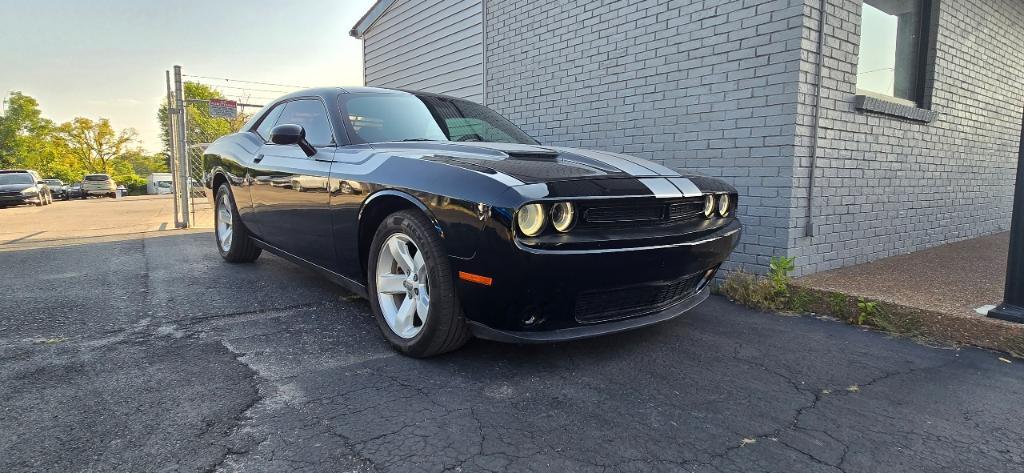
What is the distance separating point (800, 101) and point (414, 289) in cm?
318

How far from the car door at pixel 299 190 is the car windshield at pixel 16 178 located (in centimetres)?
2131

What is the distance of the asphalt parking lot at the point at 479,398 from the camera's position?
72.9 inches

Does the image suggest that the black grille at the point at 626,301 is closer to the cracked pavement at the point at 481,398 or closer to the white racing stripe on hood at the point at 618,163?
the cracked pavement at the point at 481,398

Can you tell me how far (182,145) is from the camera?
28.1 feet

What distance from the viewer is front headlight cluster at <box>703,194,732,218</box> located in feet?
9.61

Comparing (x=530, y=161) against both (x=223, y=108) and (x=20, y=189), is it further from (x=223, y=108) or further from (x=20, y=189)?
(x=20, y=189)

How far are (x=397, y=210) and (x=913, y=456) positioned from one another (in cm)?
232

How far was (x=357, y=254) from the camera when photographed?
10.1 ft

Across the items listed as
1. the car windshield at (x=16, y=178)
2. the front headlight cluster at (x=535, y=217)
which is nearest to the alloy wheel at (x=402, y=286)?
the front headlight cluster at (x=535, y=217)

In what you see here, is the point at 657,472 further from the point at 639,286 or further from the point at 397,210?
the point at 397,210

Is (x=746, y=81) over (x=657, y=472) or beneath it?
over

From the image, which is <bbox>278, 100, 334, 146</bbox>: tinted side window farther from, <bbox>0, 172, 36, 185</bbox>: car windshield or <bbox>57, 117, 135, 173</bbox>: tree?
<bbox>57, 117, 135, 173</bbox>: tree

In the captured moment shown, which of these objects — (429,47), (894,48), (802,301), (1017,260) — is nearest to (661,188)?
(802,301)

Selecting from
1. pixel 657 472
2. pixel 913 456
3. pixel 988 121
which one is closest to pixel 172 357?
pixel 657 472
